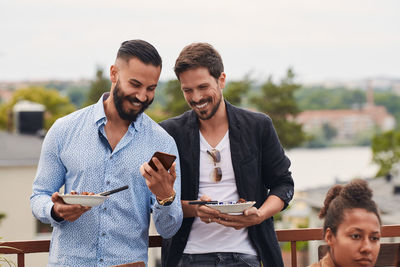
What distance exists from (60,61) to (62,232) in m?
85.4

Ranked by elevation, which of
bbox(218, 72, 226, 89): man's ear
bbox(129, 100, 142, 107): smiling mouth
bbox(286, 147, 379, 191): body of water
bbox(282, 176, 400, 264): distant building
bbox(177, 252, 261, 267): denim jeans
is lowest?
bbox(286, 147, 379, 191): body of water

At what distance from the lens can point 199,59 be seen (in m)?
2.98

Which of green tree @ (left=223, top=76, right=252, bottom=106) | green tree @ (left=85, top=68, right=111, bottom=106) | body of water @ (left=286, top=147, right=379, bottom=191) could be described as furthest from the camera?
body of water @ (left=286, top=147, right=379, bottom=191)

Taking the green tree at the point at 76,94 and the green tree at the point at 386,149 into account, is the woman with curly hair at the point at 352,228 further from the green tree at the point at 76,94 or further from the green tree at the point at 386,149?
the green tree at the point at 76,94

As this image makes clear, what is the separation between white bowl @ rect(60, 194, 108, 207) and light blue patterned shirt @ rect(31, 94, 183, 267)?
0.19 meters

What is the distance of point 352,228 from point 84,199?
3.46 feet

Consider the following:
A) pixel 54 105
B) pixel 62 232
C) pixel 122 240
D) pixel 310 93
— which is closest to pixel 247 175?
pixel 122 240

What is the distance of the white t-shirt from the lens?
9.82 ft

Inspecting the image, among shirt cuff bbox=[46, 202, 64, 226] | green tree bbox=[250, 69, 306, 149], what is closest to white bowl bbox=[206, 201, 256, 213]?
shirt cuff bbox=[46, 202, 64, 226]

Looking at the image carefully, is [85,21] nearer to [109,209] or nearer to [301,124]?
[301,124]

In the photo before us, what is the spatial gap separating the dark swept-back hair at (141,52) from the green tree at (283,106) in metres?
46.1

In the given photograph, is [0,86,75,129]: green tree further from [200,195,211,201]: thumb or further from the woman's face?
the woman's face

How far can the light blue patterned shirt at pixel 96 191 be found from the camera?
277cm


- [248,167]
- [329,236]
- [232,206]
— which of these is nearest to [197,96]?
[248,167]
